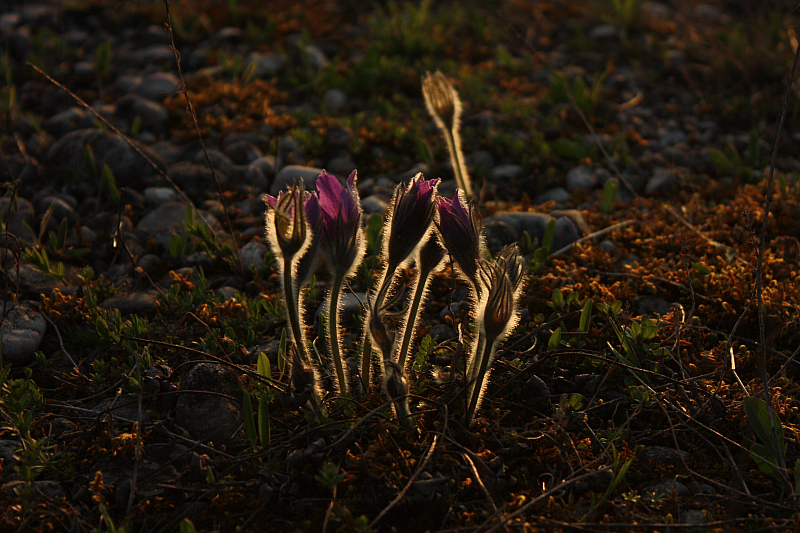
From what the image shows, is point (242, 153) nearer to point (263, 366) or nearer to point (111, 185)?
point (111, 185)

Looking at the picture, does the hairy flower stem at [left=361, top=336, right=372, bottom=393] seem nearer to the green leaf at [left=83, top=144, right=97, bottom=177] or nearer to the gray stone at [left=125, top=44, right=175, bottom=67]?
the green leaf at [left=83, top=144, right=97, bottom=177]

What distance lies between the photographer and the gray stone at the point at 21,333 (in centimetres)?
265


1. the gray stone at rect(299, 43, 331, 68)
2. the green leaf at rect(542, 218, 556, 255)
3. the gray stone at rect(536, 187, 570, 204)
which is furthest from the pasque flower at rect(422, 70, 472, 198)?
the gray stone at rect(299, 43, 331, 68)

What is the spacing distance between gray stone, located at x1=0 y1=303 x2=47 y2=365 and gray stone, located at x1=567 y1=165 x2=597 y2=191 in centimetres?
303

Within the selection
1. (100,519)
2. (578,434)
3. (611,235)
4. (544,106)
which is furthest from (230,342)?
(544,106)

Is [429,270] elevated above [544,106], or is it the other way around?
[429,270]

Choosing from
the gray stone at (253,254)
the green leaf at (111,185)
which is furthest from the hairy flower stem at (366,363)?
the green leaf at (111,185)

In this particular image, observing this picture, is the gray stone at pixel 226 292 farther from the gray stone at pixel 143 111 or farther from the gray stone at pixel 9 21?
the gray stone at pixel 9 21

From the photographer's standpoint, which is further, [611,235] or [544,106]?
[544,106]

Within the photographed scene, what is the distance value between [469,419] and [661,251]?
168cm

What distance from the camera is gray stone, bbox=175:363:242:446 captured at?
88.7 inches

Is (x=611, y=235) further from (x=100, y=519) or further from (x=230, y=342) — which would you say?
(x=100, y=519)

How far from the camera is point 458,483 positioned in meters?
2.04

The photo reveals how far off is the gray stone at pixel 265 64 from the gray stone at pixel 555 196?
2.51 m
